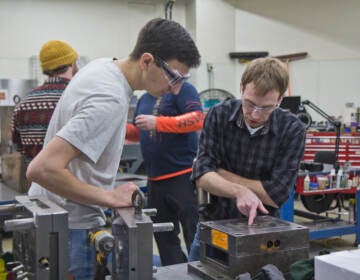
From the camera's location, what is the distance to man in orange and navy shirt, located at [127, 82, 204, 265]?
7.18ft

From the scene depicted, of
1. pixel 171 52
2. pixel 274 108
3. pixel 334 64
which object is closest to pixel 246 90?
pixel 274 108

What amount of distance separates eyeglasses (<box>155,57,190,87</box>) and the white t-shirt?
11 cm

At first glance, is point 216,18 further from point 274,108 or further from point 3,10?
point 274,108

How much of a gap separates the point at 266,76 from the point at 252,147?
0.23 meters

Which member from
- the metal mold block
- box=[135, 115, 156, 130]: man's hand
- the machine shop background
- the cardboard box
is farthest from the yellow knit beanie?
the machine shop background

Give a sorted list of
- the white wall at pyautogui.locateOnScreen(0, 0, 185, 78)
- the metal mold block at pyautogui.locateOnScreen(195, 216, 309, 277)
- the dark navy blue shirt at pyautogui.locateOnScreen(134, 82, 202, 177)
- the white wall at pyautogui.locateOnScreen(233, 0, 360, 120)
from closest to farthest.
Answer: the metal mold block at pyautogui.locateOnScreen(195, 216, 309, 277) → the dark navy blue shirt at pyautogui.locateOnScreen(134, 82, 202, 177) → the white wall at pyautogui.locateOnScreen(0, 0, 185, 78) → the white wall at pyautogui.locateOnScreen(233, 0, 360, 120)

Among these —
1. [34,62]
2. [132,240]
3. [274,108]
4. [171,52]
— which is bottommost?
[132,240]

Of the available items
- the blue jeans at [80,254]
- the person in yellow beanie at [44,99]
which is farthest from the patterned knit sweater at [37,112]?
the blue jeans at [80,254]

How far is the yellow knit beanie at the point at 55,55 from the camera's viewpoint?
1977 millimetres

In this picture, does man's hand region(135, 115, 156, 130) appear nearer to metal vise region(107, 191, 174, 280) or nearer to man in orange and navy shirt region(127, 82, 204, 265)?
man in orange and navy shirt region(127, 82, 204, 265)

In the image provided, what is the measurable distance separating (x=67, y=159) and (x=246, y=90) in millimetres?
613

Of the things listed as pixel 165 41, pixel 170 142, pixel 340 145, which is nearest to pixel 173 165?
pixel 170 142

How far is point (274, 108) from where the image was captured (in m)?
1.45

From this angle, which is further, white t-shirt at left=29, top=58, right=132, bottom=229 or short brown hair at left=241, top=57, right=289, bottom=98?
short brown hair at left=241, top=57, right=289, bottom=98
